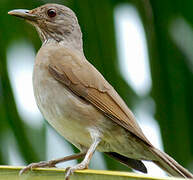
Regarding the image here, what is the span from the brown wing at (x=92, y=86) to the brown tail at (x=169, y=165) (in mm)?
140

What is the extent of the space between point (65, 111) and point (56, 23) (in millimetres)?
1274

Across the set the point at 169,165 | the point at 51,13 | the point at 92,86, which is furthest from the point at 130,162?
the point at 51,13

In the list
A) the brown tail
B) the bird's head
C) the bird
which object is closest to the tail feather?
the bird

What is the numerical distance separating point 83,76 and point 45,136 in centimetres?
63

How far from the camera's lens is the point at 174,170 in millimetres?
3066

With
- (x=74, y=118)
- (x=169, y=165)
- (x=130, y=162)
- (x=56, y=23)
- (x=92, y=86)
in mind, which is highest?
(x=56, y=23)

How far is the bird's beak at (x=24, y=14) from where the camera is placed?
350 cm

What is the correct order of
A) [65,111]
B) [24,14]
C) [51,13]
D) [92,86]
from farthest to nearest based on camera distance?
[51,13] → [24,14] → [92,86] → [65,111]

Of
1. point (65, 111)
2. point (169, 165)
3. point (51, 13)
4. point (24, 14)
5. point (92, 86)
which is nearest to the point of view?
point (169, 165)

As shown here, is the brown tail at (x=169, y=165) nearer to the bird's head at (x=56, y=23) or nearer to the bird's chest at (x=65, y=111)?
the bird's chest at (x=65, y=111)

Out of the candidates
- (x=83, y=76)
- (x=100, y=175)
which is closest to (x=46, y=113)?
(x=83, y=76)

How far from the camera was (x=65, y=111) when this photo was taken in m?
3.36

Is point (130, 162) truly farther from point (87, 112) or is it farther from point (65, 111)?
point (65, 111)

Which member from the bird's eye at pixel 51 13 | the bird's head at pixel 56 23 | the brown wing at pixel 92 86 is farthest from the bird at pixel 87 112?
the bird's eye at pixel 51 13
